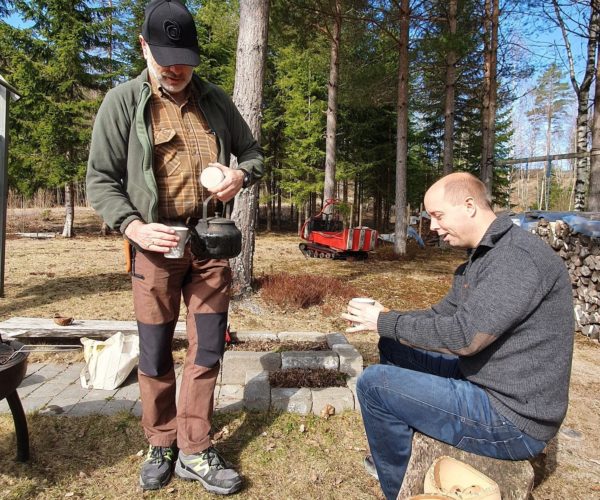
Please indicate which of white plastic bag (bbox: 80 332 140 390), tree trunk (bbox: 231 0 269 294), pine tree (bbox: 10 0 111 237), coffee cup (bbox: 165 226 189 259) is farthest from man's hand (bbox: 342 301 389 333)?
pine tree (bbox: 10 0 111 237)

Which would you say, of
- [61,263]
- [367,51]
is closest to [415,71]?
[367,51]

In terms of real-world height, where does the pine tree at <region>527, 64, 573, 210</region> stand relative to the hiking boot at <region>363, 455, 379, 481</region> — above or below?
above

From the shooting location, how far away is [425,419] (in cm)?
178

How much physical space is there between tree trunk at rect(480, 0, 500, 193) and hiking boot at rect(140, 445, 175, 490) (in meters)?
Result: 13.3

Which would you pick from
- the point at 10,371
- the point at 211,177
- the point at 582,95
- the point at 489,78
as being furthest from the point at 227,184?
the point at 582,95

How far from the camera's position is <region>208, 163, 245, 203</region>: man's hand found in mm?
1998

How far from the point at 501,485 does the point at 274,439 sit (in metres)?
1.42

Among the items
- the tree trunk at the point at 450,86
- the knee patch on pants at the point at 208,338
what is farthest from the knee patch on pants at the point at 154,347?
the tree trunk at the point at 450,86

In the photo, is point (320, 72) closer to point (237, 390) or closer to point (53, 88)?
point (53, 88)

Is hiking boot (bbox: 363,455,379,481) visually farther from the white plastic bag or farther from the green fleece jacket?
the white plastic bag

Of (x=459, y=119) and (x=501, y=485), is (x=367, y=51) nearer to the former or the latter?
(x=459, y=119)

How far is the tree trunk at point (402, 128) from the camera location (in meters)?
11.2

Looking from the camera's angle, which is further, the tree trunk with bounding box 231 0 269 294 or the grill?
the tree trunk with bounding box 231 0 269 294

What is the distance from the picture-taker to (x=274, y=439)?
2.71 meters
